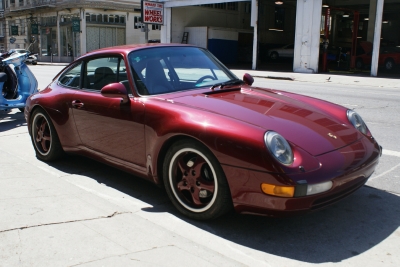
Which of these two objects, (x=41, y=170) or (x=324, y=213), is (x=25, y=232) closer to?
(x=41, y=170)

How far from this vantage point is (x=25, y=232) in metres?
3.43

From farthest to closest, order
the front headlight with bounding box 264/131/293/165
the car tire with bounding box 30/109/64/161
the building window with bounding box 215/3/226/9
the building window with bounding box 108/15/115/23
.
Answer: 1. the building window with bounding box 108/15/115/23
2. the building window with bounding box 215/3/226/9
3. the car tire with bounding box 30/109/64/161
4. the front headlight with bounding box 264/131/293/165

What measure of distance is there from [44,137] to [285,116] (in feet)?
10.2

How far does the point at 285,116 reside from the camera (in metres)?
3.71

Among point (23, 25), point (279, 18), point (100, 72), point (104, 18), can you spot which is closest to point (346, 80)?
point (100, 72)

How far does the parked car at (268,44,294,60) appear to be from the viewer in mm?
33112

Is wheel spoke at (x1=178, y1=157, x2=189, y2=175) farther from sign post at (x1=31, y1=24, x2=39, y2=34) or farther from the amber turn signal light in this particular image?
sign post at (x1=31, y1=24, x2=39, y2=34)

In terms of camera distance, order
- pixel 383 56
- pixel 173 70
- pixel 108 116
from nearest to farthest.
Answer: pixel 108 116 → pixel 173 70 → pixel 383 56

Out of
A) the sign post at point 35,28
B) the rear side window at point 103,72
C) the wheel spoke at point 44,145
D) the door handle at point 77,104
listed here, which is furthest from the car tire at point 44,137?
the sign post at point 35,28

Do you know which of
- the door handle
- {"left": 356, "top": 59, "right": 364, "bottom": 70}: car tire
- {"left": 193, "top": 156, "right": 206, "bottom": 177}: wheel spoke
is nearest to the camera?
{"left": 193, "top": 156, "right": 206, "bottom": 177}: wheel spoke

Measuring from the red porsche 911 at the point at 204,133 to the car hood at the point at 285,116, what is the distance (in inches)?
0.4

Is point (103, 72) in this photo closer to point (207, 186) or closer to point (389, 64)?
point (207, 186)

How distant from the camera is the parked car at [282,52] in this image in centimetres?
3311

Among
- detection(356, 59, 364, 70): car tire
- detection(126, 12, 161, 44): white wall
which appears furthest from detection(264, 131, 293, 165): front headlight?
detection(126, 12, 161, 44): white wall
